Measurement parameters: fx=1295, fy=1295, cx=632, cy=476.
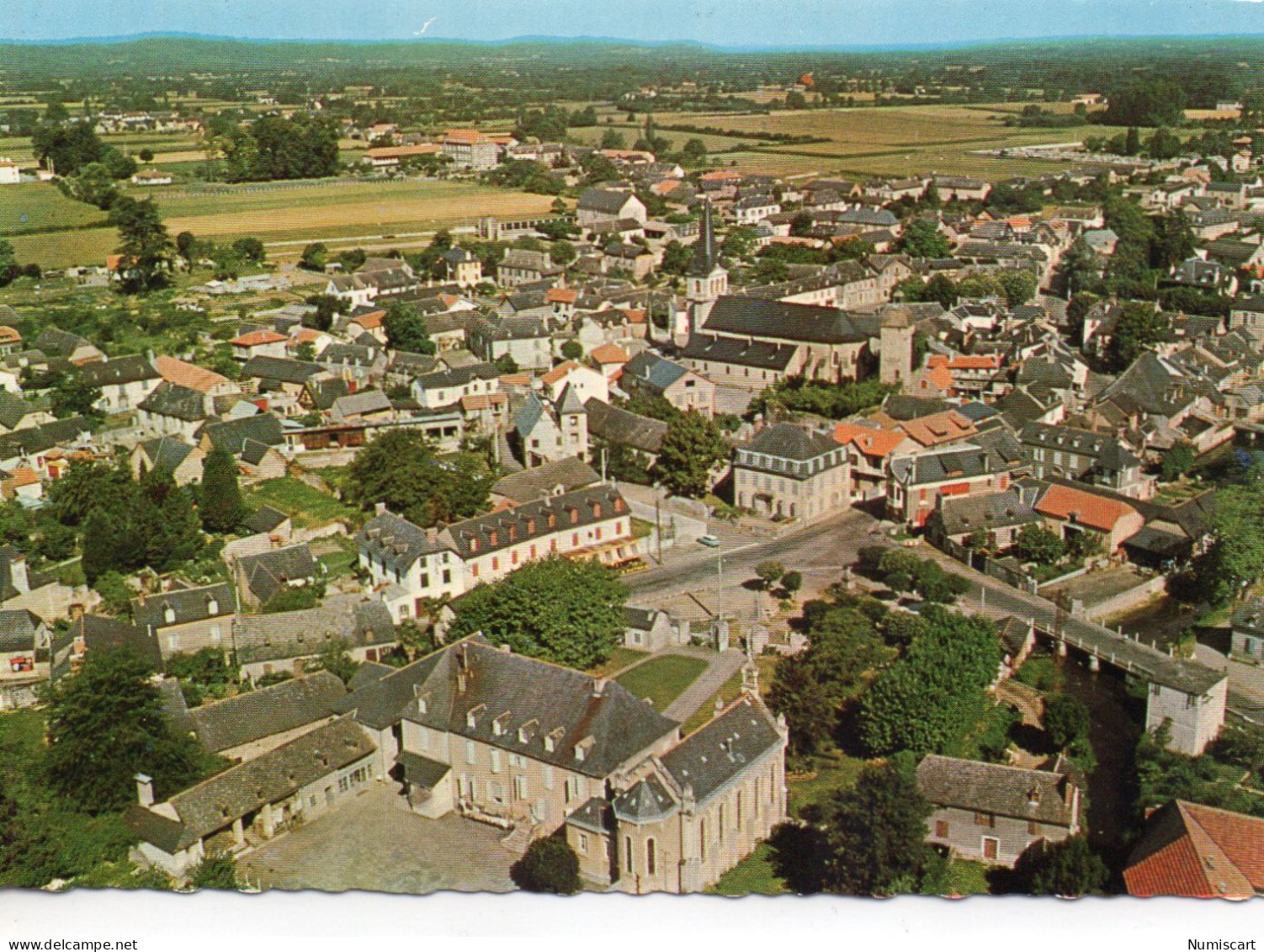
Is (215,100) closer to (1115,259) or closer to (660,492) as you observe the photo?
(1115,259)

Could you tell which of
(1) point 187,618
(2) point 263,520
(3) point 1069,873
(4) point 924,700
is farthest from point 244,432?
(3) point 1069,873

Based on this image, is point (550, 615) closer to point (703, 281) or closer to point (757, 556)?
point (757, 556)

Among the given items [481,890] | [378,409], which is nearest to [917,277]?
[378,409]

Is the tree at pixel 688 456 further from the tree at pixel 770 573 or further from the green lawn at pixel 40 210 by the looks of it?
the green lawn at pixel 40 210

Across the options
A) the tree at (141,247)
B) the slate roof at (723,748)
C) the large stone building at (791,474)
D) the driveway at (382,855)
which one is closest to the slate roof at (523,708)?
the slate roof at (723,748)

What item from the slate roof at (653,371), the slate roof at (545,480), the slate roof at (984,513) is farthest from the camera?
the slate roof at (653,371)

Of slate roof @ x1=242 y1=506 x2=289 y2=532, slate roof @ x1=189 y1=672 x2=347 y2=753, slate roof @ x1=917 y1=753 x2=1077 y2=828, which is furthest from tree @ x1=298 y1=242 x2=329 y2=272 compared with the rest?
slate roof @ x1=917 y1=753 x2=1077 y2=828
